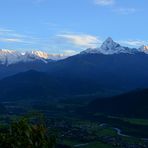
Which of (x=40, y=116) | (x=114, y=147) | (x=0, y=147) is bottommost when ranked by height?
(x=114, y=147)

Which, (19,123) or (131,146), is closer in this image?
(19,123)

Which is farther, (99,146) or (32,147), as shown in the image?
(99,146)

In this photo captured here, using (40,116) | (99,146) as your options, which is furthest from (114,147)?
(40,116)

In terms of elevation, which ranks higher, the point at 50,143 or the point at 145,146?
the point at 50,143

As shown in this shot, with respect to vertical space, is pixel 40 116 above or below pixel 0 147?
above

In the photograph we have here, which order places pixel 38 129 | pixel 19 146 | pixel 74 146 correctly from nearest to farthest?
pixel 19 146 < pixel 38 129 < pixel 74 146

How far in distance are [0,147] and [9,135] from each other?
45.6 inches

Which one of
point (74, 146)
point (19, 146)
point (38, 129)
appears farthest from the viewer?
point (74, 146)

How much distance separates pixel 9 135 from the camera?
37875 millimetres

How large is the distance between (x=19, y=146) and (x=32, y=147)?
103 centimetres

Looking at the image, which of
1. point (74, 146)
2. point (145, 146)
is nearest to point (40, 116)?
point (74, 146)

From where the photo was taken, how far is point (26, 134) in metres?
36.6

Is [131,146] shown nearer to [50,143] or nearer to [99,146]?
[99,146]

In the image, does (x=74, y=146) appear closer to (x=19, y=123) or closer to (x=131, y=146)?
(x=131, y=146)
